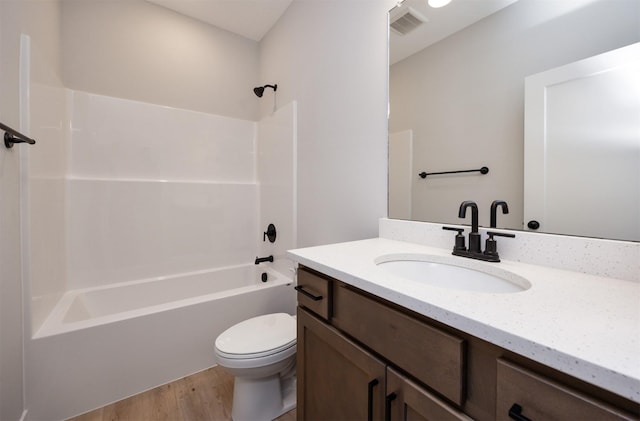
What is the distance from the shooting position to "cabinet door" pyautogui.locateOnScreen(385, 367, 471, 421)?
530mm

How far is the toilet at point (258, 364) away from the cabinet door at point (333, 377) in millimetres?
277

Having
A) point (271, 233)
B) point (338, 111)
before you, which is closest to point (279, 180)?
point (271, 233)

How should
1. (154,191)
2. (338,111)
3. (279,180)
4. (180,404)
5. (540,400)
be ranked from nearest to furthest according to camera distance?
(540,400) < (180,404) < (338,111) < (154,191) < (279,180)

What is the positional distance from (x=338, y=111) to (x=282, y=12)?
124 cm

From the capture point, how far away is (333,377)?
827 mm

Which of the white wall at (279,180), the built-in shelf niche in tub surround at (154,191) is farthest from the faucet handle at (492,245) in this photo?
the built-in shelf niche in tub surround at (154,191)

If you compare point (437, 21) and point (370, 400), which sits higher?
point (437, 21)

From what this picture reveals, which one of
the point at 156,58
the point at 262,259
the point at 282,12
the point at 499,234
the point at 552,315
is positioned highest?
the point at 282,12

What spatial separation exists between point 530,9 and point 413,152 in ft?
1.98

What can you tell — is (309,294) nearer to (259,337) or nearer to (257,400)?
(259,337)

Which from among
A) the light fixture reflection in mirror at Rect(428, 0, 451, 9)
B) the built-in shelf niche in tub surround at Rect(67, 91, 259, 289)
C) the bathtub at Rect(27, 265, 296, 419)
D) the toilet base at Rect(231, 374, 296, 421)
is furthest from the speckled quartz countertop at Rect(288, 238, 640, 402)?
the built-in shelf niche in tub surround at Rect(67, 91, 259, 289)

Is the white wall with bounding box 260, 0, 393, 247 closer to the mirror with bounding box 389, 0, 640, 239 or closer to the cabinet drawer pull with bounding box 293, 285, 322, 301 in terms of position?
the mirror with bounding box 389, 0, 640, 239

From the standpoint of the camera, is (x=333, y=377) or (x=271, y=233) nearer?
(x=333, y=377)

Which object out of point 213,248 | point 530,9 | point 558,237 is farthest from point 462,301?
point 213,248
